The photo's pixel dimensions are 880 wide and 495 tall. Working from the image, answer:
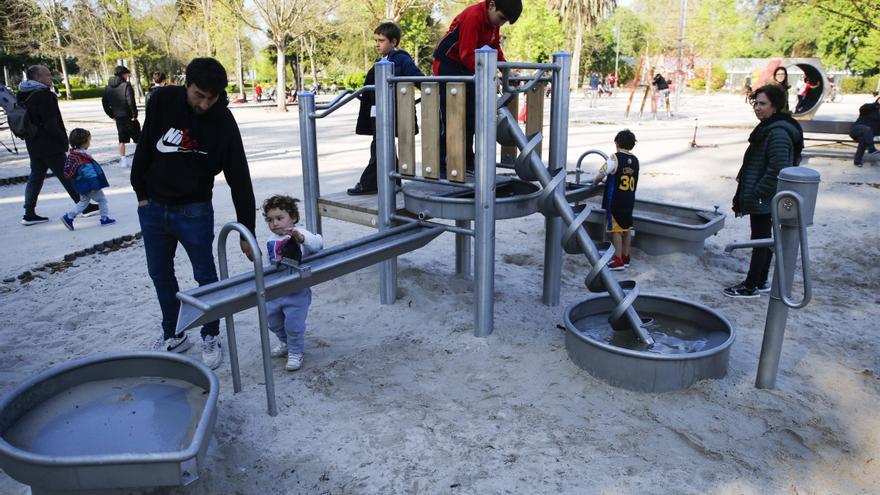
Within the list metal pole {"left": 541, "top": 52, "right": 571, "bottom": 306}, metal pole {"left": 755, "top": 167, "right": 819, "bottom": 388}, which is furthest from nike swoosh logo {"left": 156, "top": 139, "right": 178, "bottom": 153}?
metal pole {"left": 755, "top": 167, "right": 819, "bottom": 388}

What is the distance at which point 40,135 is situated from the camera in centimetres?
752

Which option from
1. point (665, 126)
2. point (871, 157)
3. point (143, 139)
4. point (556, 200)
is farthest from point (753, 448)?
point (665, 126)

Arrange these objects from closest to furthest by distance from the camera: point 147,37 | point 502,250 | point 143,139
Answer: point 143,139 → point 502,250 → point 147,37

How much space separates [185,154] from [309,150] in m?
1.64

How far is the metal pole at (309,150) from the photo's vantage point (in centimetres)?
500

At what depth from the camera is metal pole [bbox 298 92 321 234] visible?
16.4 feet

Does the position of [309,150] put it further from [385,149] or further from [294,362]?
[294,362]

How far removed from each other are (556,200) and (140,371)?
8.38 feet

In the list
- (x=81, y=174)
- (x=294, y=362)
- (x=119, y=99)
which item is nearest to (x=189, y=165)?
(x=294, y=362)

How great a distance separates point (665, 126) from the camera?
19891 mm

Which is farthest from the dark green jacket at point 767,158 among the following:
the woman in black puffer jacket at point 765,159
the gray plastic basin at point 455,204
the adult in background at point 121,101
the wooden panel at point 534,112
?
the adult in background at point 121,101

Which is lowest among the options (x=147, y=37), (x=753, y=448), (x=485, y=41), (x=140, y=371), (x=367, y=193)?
(x=753, y=448)

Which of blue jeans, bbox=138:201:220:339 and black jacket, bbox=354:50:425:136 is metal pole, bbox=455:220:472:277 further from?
blue jeans, bbox=138:201:220:339

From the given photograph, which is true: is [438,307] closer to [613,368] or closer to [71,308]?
[613,368]
